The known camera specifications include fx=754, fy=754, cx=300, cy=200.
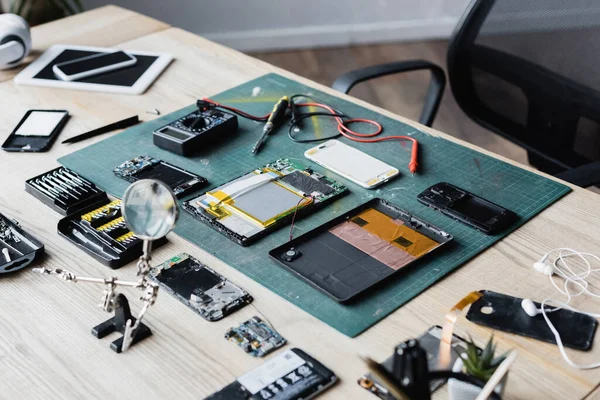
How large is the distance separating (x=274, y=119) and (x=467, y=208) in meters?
0.45

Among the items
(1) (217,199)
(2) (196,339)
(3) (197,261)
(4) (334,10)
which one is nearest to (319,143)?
(1) (217,199)

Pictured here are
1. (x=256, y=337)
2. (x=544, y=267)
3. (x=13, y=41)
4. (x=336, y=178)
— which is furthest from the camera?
(x=13, y=41)

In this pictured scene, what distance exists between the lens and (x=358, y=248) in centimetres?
113

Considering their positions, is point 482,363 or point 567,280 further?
point 567,280

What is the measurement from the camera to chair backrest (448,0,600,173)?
1639 millimetres

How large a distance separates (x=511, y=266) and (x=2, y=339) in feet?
2.33

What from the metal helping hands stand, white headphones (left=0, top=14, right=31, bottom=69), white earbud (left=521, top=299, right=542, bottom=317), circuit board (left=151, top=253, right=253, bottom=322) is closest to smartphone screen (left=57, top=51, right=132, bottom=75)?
white headphones (left=0, top=14, right=31, bottom=69)

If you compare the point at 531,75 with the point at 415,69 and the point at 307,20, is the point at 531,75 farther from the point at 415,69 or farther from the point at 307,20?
the point at 307,20

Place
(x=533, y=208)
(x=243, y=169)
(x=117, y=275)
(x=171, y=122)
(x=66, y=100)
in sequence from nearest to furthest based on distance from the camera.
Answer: (x=117, y=275) → (x=533, y=208) → (x=243, y=169) → (x=171, y=122) → (x=66, y=100)

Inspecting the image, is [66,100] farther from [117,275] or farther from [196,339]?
[196,339]

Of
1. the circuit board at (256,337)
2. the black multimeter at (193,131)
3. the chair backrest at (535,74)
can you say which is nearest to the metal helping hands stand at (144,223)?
the circuit board at (256,337)

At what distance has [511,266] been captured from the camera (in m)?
1.10

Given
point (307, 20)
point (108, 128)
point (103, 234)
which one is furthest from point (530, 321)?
point (307, 20)

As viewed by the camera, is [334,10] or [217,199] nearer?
[217,199]
